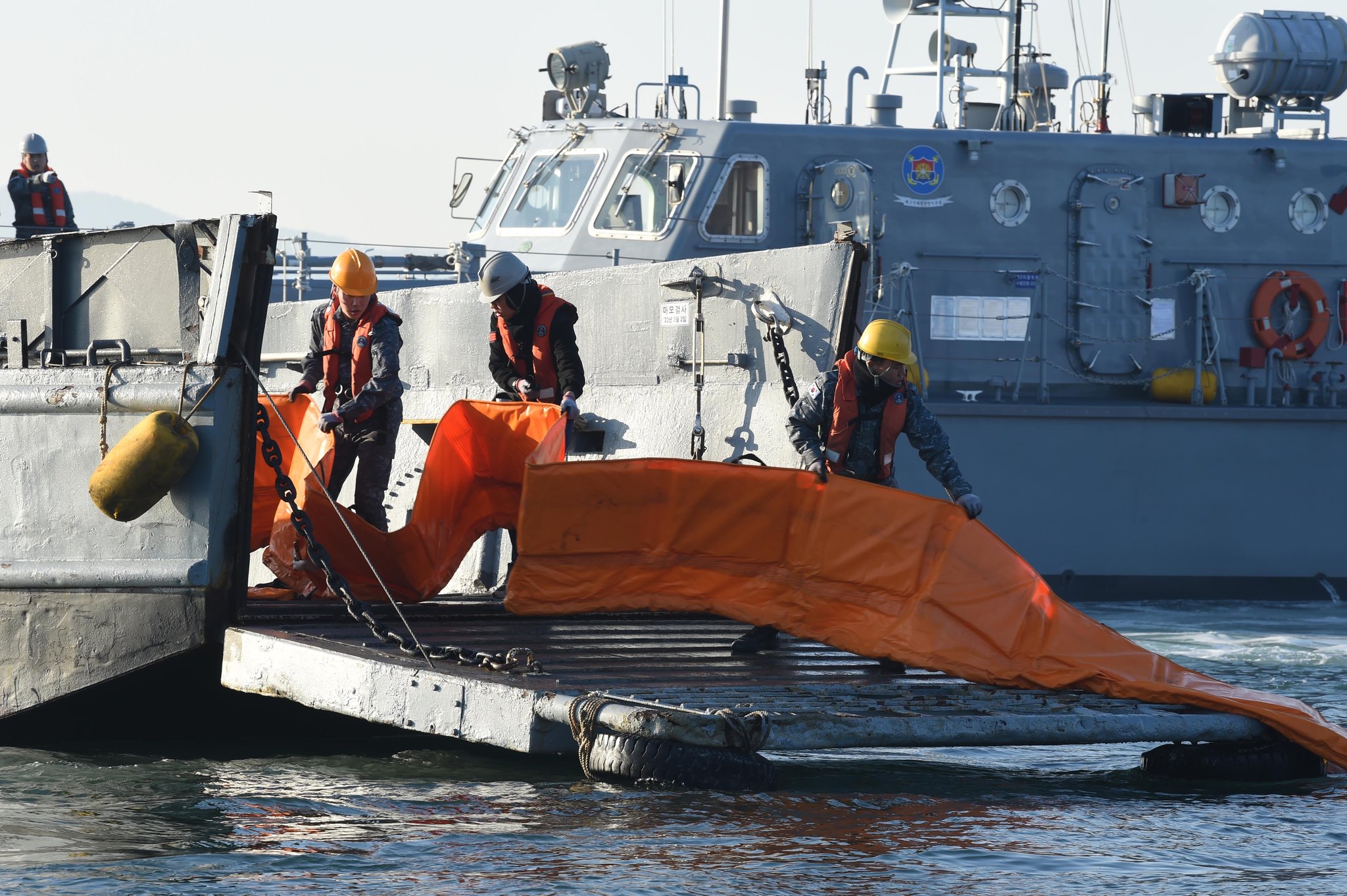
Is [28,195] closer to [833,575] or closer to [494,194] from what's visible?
[494,194]

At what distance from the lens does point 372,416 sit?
834cm

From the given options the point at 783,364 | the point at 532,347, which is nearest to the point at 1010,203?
the point at 783,364

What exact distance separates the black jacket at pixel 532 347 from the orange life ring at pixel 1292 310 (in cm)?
754

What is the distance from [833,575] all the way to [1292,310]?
27.6 feet

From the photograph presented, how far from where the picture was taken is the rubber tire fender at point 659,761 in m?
6.16

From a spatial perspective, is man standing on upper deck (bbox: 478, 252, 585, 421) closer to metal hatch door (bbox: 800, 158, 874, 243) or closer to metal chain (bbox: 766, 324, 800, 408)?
metal chain (bbox: 766, 324, 800, 408)

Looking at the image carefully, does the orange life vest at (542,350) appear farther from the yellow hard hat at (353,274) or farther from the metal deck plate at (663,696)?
the metal deck plate at (663,696)

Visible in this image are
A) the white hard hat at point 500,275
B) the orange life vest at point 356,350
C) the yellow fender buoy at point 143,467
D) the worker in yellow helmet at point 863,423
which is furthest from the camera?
the white hard hat at point 500,275

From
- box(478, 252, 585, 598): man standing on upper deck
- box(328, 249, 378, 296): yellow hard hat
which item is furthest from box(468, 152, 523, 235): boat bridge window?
box(328, 249, 378, 296): yellow hard hat

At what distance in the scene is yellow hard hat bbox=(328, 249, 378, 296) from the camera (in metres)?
8.17

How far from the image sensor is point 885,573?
7402 mm

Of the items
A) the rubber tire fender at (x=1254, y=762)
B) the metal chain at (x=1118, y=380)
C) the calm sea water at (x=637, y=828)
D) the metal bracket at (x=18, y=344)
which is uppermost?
the metal chain at (x=1118, y=380)

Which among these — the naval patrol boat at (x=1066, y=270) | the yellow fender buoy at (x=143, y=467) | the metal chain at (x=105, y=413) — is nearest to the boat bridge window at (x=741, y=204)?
the naval patrol boat at (x=1066, y=270)

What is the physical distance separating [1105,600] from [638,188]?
4747 mm
